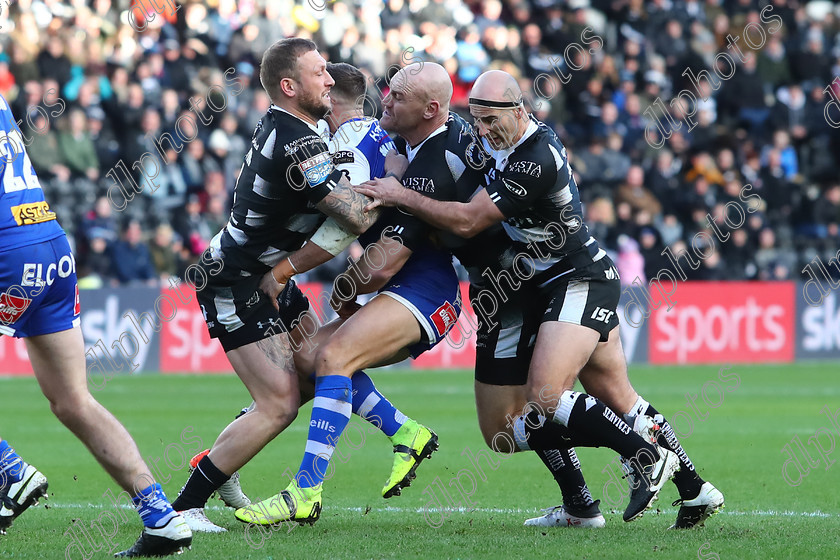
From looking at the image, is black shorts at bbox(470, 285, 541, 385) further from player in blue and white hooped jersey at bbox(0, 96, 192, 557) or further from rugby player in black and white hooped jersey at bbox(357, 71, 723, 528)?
player in blue and white hooped jersey at bbox(0, 96, 192, 557)

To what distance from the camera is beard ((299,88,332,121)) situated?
614 cm

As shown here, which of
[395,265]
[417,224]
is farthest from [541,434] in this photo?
[417,224]

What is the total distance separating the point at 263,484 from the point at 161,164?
10761 mm

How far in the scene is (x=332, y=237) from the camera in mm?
6262

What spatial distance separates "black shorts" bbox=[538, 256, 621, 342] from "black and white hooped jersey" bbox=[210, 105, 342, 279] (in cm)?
137

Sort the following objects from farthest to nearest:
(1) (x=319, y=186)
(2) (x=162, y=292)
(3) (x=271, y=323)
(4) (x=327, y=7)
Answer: (4) (x=327, y=7)
(2) (x=162, y=292)
(3) (x=271, y=323)
(1) (x=319, y=186)

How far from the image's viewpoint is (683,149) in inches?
875

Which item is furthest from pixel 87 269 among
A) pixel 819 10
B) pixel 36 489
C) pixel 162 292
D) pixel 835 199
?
pixel 819 10

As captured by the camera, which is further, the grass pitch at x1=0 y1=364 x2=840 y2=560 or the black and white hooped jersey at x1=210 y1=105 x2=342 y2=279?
the black and white hooped jersey at x1=210 y1=105 x2=342 y2=279

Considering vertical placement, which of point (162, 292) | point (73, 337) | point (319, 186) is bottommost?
point (162, 292)

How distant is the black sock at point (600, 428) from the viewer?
20.0 ft

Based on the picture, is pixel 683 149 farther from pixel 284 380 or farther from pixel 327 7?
pixel 284 380

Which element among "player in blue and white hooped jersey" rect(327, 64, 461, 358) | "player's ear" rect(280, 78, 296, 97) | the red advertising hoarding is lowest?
the red advertising hoarding

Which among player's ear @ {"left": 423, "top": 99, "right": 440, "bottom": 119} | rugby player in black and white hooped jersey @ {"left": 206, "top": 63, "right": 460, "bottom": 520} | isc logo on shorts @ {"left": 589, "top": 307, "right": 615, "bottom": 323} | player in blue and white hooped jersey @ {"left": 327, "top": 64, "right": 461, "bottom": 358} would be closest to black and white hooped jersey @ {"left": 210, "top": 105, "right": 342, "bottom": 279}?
rugby player in black and white hooped jersey @ {"left": 206, "top": 63, "right": 460, "bottom": 520}
